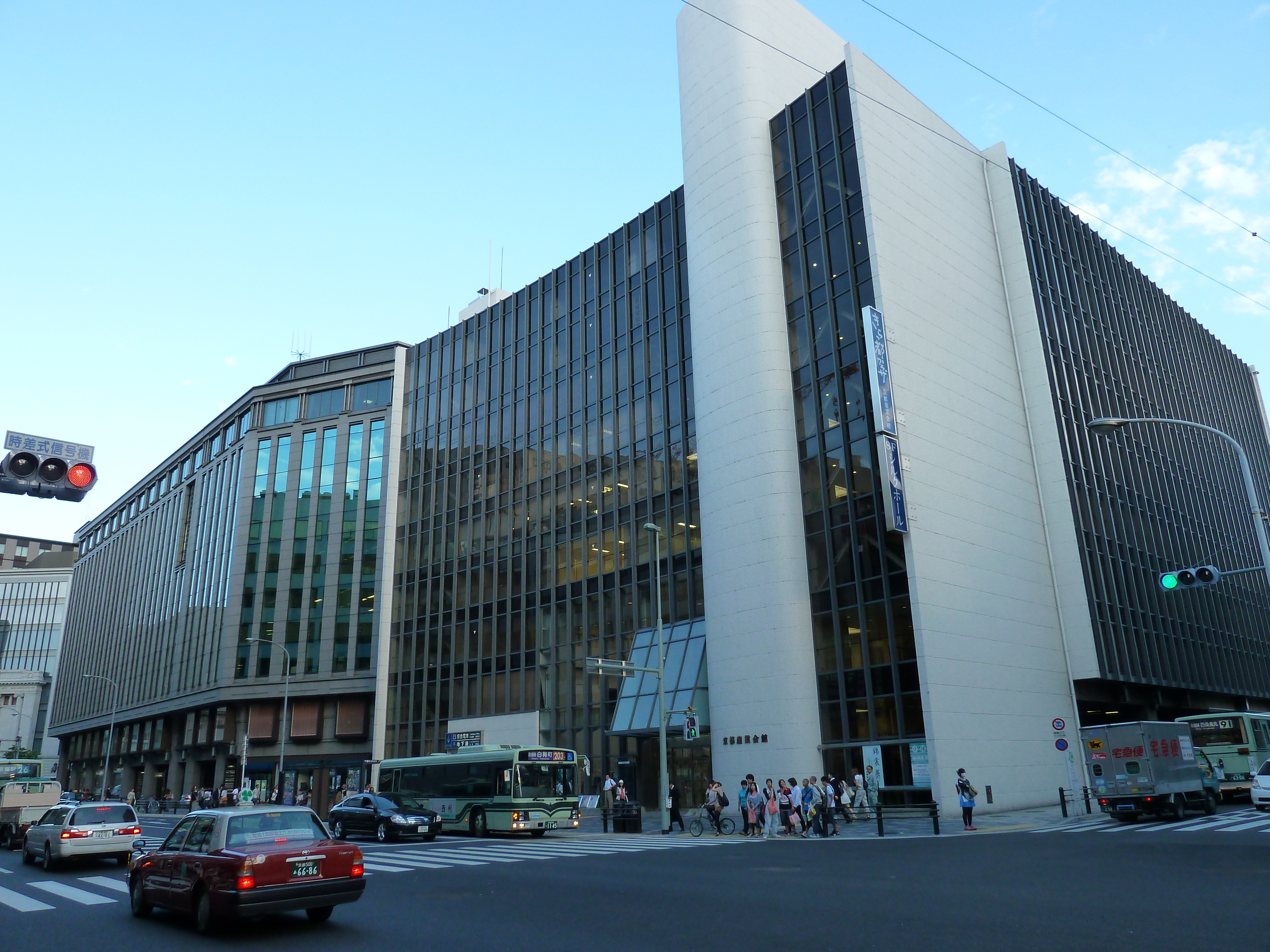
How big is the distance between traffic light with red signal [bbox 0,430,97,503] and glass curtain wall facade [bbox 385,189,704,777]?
33.3 meters

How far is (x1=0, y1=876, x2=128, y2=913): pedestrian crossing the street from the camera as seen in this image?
14555mm

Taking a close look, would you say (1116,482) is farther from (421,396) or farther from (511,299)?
(421,396)

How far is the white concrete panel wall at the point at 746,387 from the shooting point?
119 ft

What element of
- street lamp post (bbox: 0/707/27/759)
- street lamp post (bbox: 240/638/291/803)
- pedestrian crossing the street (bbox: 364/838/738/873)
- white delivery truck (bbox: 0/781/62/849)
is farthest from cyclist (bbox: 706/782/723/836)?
street lamp post (bbox: 0/707/27/759)

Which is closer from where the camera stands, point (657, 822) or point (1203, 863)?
point (1203, 863)

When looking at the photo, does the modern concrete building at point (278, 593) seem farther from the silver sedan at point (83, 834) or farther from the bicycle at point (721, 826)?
the bicycle at point (721, 826)

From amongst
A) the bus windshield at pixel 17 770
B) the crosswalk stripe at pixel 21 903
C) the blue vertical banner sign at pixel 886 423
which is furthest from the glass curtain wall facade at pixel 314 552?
the crosswalk stripe at pixel 21 903

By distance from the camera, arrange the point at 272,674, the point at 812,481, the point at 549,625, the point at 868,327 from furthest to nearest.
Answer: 1. the point at 272,674
2. the point at 549,625
3. the point at 812,481
4. the point at 868,327

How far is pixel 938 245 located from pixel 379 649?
139 feet

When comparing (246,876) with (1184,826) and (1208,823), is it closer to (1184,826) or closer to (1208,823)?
(1184,826)

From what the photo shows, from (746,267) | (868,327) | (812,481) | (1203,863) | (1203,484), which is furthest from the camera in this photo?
(1203,484)

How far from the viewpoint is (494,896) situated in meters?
14.3

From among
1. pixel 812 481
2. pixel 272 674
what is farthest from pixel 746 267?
pixel 272 674

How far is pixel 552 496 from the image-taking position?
2048 inches
